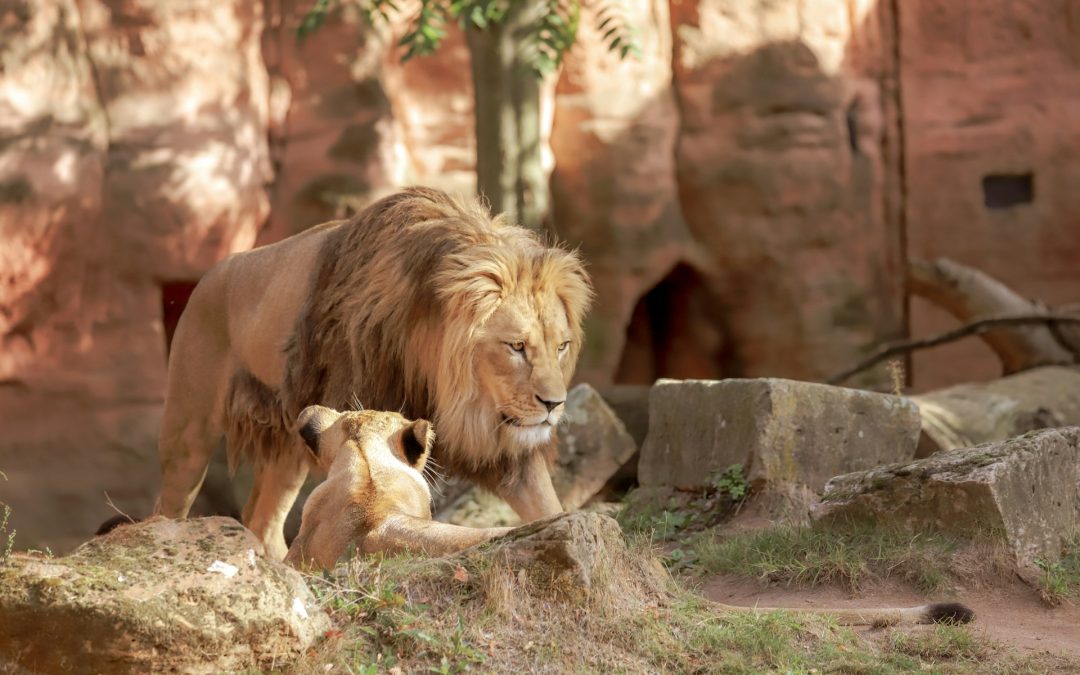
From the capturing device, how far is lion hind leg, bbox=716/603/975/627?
12.8 feet

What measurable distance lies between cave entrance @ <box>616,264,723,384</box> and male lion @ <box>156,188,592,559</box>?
6.99 meters

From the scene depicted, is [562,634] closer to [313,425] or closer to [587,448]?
[313,425]

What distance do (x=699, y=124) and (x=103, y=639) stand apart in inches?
405

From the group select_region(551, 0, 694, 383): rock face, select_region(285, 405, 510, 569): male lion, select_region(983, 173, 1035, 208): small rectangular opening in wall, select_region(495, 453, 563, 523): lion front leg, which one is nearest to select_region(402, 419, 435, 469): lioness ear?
select_region(285, 405, 510, 569): male lion

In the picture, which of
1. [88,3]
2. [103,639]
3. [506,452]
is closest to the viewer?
[103,639]

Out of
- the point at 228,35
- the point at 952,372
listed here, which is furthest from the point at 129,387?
the point at 952,372

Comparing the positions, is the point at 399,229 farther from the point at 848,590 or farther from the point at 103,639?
the point at 103,639

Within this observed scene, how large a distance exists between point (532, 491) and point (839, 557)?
1.34 meters

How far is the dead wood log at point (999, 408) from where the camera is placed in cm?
788

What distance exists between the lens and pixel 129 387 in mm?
10719

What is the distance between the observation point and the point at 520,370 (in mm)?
5418

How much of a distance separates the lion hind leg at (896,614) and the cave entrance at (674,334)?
9.03 meters

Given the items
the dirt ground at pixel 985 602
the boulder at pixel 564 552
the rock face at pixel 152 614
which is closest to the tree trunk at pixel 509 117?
the dirt ground at pixel 985 602

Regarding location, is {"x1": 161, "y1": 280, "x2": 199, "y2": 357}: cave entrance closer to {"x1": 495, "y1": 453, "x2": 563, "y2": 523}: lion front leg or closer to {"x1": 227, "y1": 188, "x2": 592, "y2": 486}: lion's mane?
{"x1": 227, "y1": 188, "x2": 592, "y2": 486}: lion's mane
